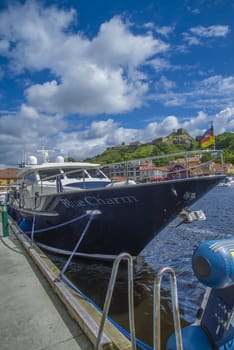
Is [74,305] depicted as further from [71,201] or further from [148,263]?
[148,263]

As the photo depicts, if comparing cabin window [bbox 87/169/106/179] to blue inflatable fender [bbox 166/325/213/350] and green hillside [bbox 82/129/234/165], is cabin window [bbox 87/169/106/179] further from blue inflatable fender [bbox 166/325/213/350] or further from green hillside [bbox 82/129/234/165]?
blue inflatable fender [bbox 166/325/213/350]

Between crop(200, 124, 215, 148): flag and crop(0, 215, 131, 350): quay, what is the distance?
169 inches

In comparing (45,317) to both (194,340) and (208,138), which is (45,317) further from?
(208,138)

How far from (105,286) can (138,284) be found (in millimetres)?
796

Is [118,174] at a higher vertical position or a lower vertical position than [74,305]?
higher

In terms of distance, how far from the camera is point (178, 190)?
4727 mm

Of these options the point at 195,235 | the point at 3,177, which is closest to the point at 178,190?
the point at 195,235

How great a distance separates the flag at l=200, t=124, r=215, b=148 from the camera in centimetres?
583

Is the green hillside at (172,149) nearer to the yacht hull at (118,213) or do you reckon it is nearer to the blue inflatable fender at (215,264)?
the yacht hull at (118,213)

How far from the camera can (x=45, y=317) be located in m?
3.09

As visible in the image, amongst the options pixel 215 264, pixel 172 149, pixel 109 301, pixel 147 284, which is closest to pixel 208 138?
pixel 147 284

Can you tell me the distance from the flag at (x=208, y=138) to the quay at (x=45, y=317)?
14.1ft

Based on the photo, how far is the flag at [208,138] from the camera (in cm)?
583

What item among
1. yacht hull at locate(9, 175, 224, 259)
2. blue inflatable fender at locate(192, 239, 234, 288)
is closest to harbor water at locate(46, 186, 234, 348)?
yacht hull at locate(9, 175, 224, 259)
